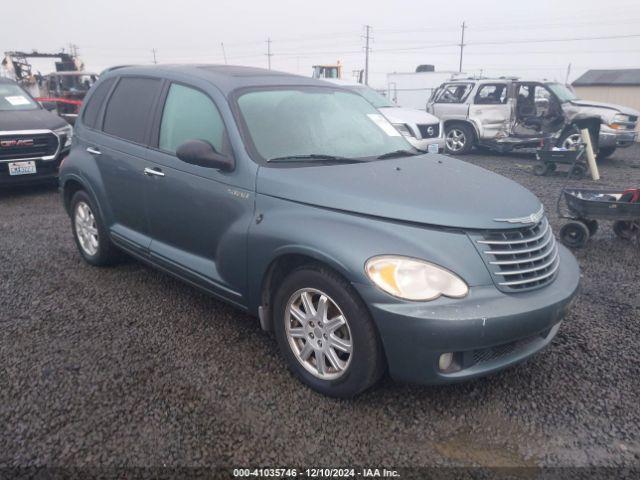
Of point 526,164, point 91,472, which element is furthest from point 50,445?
point 526,164

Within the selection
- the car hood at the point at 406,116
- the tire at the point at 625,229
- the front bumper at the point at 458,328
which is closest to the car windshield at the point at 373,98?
the car hood at the point at 406,116

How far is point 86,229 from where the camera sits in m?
4.89

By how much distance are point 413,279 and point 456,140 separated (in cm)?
1196

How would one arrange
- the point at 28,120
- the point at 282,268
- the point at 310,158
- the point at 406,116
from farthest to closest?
the point at 406,116 → the point at 28,120 → the point at 310,158 → the point at 282,268

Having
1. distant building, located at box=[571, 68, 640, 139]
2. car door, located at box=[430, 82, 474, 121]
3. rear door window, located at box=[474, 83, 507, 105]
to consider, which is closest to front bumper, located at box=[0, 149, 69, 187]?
car door, located at box=[430, 82, 474, 121]

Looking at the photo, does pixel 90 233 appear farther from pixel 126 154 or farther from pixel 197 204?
pixel 197 204

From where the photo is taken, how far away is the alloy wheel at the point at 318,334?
276 cm

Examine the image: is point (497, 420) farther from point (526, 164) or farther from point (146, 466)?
point (526, 164)

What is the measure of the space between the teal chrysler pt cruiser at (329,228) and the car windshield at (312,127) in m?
0.01

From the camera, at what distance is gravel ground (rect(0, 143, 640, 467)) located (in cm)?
249

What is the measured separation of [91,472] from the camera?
2342 mm

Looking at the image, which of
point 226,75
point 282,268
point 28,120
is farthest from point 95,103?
point 28,120

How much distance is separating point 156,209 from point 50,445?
1.80 meters

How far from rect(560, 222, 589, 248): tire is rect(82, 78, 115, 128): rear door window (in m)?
4.94
